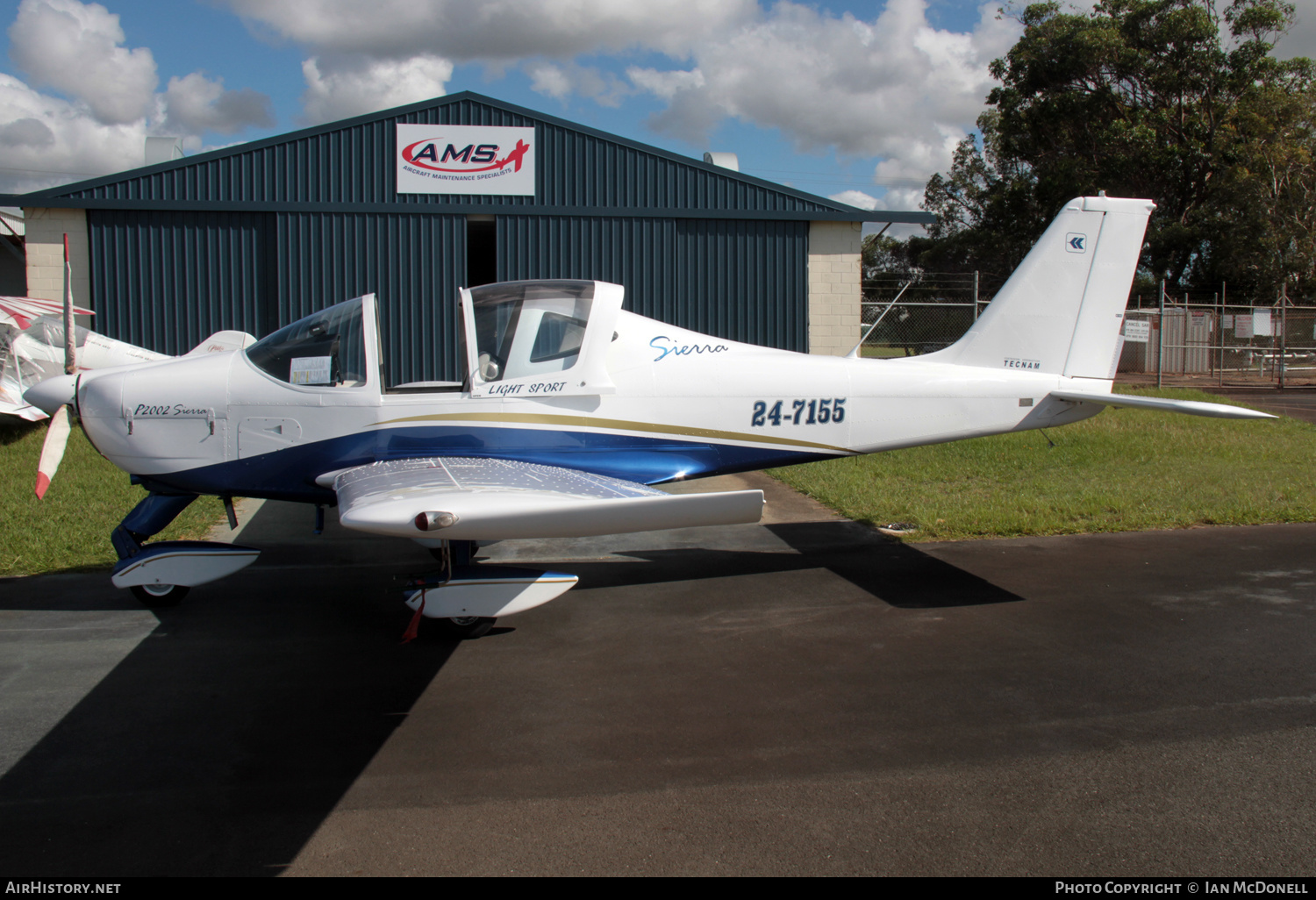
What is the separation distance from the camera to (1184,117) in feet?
98.7

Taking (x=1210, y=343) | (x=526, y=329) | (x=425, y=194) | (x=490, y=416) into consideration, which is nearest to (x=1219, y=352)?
(x=1210, y=343)

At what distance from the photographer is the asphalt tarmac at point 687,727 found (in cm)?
283

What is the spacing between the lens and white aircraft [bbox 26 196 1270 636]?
5.22 metres

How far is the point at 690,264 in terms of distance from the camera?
13023 millimetres

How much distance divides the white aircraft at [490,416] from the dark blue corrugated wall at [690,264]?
7.10 metres

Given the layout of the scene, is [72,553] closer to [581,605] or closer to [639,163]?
[581,605]

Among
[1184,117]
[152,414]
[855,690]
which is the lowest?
[855,690]

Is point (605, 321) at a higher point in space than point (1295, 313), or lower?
lower

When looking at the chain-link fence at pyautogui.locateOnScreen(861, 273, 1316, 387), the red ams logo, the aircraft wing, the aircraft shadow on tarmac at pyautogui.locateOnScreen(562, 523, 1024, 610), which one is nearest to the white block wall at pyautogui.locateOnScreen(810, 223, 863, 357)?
the chain-link fence at pyautogui.locateOnScreen(861, 273, 1316, 387)

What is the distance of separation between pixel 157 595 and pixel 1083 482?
339 inches

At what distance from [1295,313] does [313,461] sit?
31.8 metres

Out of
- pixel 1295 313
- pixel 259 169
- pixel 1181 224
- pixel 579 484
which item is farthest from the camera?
pixel 1181 224

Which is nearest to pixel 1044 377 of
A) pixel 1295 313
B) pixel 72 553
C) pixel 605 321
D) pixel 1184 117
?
pixel 605 321

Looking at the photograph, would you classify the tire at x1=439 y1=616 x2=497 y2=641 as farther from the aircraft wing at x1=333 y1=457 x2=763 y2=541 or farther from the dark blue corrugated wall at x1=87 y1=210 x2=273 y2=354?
→ the dark blue corrugated wall at x1=87 y1=210 x2=273 y2=354
